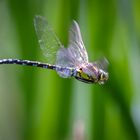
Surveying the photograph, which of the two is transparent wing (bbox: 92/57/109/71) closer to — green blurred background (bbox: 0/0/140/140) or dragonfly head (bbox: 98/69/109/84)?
dragonfly head (bbox: 98/69/109/84)

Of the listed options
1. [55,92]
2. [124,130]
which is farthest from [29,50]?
[124,130]

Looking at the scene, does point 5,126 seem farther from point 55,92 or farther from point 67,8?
point 67,8

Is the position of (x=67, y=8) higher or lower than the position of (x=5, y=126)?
higher

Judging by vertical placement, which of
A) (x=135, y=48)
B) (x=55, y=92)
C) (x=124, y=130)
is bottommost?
(x=124, y=130)

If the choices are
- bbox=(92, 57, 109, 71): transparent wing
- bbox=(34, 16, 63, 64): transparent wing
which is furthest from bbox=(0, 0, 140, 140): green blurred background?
bbox=(92, 57, 109, 71): transparent wing

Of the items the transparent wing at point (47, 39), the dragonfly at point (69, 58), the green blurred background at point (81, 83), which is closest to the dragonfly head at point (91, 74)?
the dragonfly at point (69, 58)

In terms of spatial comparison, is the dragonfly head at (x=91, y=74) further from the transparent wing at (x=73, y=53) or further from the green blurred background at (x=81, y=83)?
the green blurred background at (x=81, y=83)

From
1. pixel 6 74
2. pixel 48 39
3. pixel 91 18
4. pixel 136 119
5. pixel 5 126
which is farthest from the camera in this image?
pixel 6 74

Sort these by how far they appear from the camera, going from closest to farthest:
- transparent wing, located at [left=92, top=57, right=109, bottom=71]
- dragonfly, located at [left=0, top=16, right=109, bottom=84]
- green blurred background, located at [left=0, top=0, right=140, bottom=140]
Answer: transparent wing, located at [left=92, top=57, right=109, bottom=71], dragonfly, located at [left=0, top=16, right=109, bottom=84], green blurred background, located at [left=0, top=0, right=140, bottom=140]
